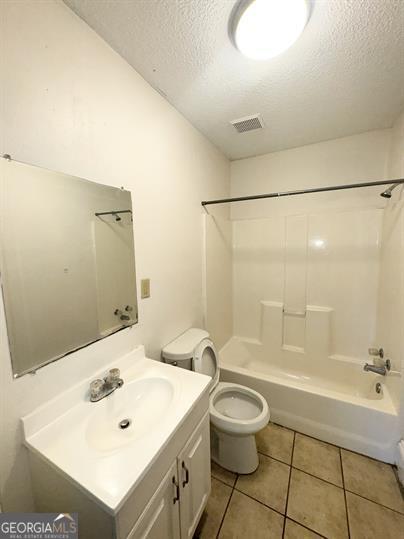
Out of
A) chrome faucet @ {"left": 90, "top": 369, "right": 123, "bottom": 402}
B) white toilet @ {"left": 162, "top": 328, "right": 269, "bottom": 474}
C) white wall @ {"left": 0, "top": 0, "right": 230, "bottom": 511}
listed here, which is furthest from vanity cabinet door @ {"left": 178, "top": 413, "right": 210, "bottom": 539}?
white wall @ {"left": 0, "top": 0, "right": 230, "bottom": 511}

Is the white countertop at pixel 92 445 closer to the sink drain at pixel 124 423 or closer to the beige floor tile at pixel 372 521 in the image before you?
A: the sink drain at pixel 124 423

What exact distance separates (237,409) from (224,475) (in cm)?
39

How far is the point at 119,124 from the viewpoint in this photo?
114 cm

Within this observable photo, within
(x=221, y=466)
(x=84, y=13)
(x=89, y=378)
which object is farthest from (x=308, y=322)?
(x=84, y=13)

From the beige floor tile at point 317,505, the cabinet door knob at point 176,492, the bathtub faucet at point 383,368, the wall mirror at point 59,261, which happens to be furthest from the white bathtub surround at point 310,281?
the cabinet door knob at point 176,492

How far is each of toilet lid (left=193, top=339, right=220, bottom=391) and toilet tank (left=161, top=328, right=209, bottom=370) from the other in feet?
0.12

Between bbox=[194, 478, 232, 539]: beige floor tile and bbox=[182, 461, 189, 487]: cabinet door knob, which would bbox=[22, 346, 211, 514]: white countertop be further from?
bbox=[194, 478, 232, 539]: beige floor tile

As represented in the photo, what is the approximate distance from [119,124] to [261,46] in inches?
30.3

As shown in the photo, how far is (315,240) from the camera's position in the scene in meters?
2.19

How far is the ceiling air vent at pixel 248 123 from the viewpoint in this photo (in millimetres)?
1660

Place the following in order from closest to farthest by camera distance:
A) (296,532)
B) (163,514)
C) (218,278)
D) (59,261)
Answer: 1. (163,514)
2. (59,261)
3. (296,532)
4. (218,278)

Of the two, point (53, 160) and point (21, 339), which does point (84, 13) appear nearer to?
point (53, 160)

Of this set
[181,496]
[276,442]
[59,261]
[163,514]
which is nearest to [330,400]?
[276,442]

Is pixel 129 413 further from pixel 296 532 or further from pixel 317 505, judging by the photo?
pixel 317 505
